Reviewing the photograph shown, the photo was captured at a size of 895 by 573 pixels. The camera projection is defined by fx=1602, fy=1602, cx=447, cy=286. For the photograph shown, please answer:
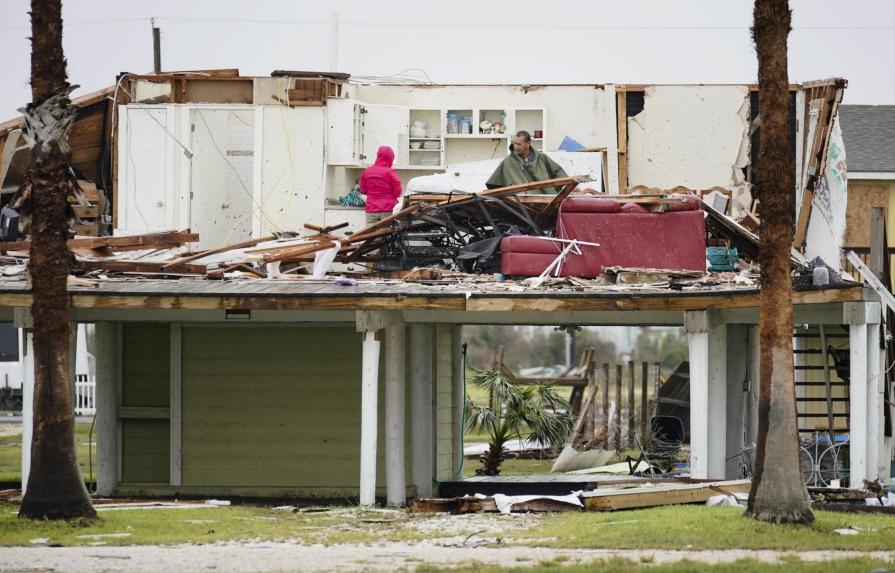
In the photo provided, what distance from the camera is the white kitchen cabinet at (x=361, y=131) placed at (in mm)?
26016

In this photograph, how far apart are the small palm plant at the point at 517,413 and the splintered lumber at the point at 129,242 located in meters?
7.80

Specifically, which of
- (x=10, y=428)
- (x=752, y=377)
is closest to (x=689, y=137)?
(x=752, y=377)

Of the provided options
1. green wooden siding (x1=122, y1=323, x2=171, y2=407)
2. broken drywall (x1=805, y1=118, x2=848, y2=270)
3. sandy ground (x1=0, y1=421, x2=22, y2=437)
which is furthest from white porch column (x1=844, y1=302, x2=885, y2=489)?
sandy ground (x1=0, y1=421, x2=22, y2=437)

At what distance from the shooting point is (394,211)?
2366cm

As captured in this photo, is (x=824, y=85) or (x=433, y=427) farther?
(x=824, y=85)

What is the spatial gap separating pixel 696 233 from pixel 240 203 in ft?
29.0

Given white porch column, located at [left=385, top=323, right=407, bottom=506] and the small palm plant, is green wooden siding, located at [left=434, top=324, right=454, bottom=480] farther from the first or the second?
the small palm plant

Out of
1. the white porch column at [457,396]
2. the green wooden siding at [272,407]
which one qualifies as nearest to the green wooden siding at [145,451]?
the green wooden siding at [272,407]

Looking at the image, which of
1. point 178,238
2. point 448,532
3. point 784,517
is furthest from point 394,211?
point 784,517

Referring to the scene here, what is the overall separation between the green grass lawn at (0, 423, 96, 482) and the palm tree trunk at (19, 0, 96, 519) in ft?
22.5

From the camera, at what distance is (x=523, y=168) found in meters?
23.4

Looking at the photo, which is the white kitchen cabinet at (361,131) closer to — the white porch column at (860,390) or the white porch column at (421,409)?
the white porch column at (421,409)

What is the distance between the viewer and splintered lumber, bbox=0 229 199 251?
21797mm

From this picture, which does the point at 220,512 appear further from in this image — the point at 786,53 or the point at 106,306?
the point at 786,53
